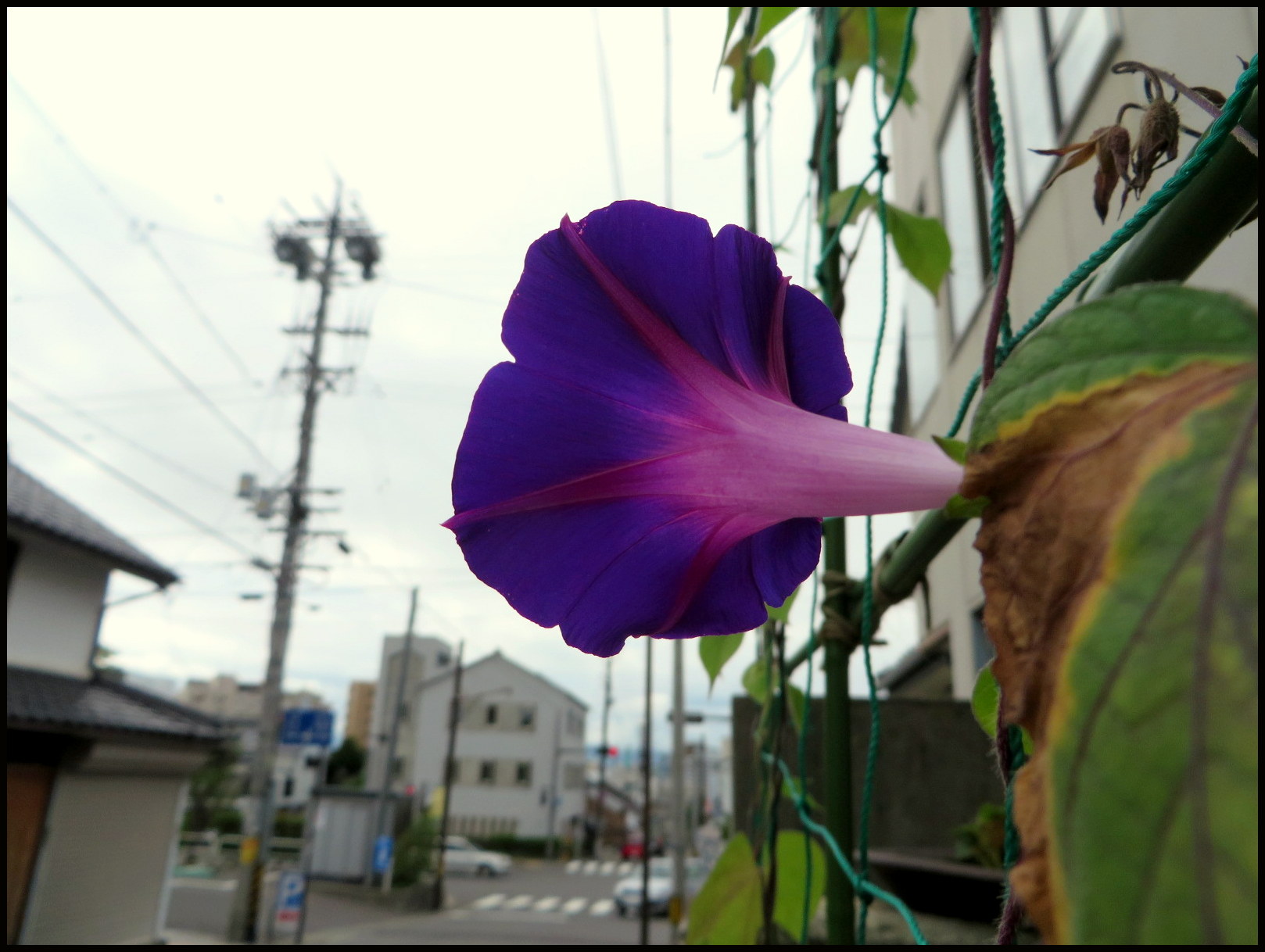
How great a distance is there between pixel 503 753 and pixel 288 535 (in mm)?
21817

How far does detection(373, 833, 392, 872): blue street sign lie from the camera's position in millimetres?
17280

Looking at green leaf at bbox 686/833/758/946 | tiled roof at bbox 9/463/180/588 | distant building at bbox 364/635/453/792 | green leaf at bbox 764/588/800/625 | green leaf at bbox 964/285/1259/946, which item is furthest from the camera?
distant building at bbox 364/635/453/792

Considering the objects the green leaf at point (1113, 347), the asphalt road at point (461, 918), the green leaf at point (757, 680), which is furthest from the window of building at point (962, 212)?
the asphalt road at point (461, 918)

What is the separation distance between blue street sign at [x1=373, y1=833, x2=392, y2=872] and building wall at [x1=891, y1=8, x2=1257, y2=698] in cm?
→ 1489

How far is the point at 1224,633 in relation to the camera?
139mm

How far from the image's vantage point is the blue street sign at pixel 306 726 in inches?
503

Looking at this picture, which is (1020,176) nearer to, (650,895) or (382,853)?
(382,853)

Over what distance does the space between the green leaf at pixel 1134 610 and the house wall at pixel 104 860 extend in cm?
1059

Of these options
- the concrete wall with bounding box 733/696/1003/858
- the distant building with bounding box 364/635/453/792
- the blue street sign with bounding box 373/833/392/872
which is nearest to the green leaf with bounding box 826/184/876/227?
the concrete wall with bounding box 733/696/1003/858

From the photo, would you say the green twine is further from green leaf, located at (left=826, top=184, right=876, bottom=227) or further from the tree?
the tree

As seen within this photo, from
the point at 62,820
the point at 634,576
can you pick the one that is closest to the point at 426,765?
the point at 62,820

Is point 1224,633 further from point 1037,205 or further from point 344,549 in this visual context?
point 344,549

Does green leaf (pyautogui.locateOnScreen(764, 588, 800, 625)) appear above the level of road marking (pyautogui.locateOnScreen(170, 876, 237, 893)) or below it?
above

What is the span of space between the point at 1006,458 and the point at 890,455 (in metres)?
0.10
